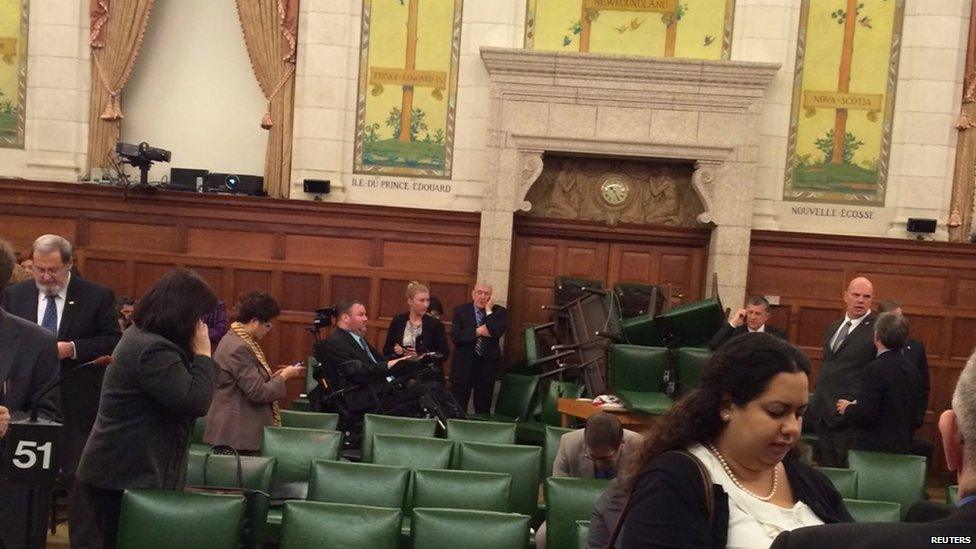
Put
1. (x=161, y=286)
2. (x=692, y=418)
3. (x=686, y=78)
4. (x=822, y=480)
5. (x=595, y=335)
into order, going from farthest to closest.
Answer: (x=686, y=78) < (x=595, y=335) < (x=161, y=286) < (x=822, y=480) < (x=692, y=418)

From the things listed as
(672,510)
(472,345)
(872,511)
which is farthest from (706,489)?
(472,345)

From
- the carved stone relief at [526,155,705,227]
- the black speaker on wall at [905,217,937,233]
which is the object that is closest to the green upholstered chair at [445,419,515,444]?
the carved stone relief at [526,155,705,227]

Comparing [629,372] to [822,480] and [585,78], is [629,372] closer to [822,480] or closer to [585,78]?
[585,78]

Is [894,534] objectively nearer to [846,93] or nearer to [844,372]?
[844,372]

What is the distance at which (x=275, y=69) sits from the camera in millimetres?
9711

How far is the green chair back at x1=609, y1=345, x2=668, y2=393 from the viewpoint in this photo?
306 inches

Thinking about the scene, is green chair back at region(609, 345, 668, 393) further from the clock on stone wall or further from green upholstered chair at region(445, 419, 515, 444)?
the clock on stone wall

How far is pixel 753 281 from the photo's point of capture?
963cm

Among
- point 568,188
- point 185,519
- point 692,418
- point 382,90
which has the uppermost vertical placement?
point 382,90

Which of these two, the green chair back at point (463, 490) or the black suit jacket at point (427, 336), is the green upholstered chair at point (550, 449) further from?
the black suit jacket at point (427, 336)

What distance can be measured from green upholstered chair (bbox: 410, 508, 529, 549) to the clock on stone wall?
6449mm

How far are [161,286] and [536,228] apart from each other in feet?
22.0

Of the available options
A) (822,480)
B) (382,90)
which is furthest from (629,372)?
(822,480)

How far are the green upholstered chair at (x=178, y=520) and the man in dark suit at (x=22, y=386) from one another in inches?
10.7
